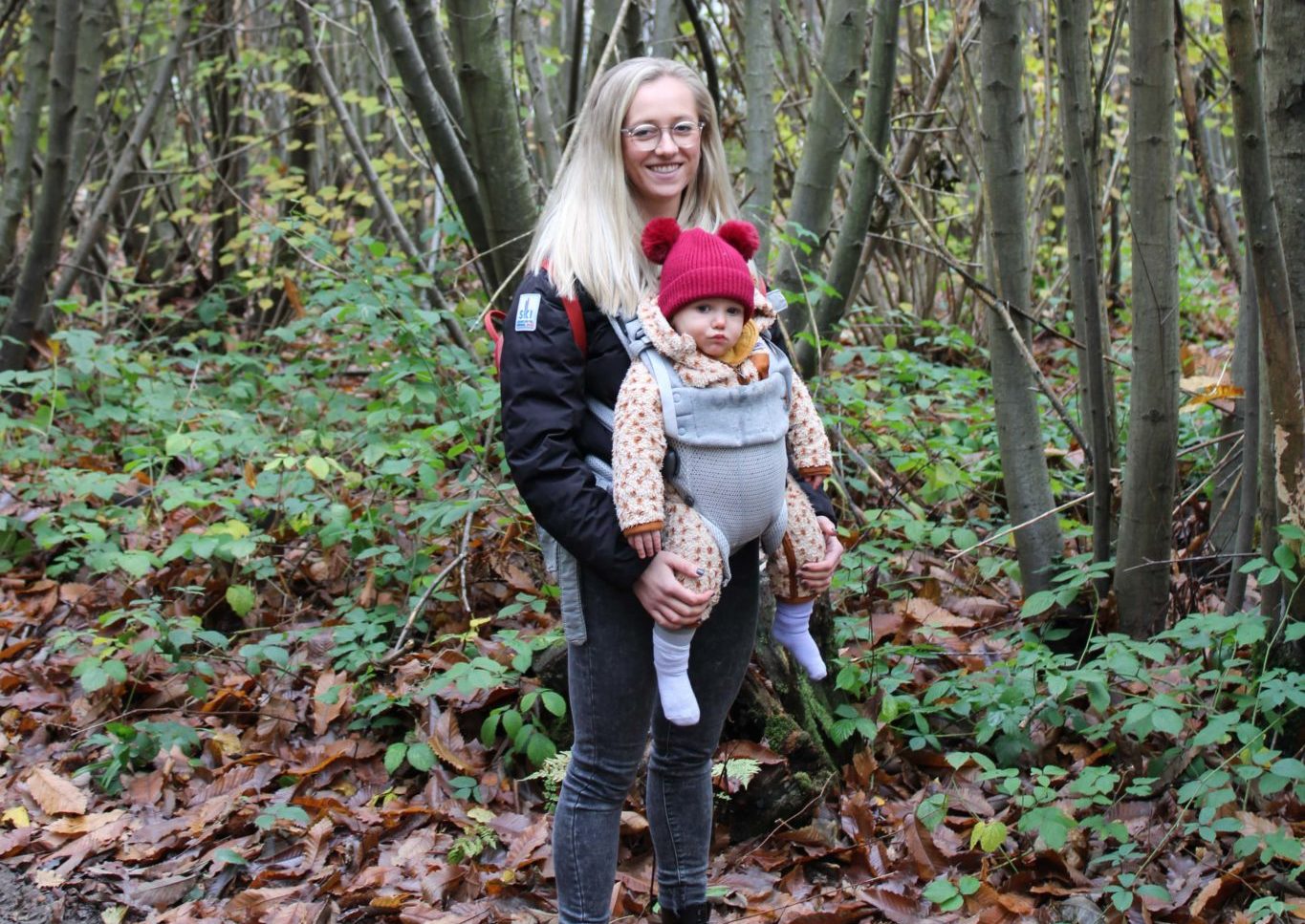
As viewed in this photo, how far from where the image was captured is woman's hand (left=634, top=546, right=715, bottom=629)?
7.02 feet

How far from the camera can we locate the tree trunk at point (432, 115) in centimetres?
432

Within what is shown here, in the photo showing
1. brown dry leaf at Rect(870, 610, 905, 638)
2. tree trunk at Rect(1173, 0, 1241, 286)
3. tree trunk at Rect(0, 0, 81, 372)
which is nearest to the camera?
Result: tree trunk at Rect(1173, 0, 1241, 286)

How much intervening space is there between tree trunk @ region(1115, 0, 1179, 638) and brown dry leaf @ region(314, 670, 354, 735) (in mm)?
2515

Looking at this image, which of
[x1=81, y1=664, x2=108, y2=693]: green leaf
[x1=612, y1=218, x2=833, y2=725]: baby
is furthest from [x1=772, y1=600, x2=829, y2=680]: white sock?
[x1=81, y1=664, x2=108, y2=693]: green leaf

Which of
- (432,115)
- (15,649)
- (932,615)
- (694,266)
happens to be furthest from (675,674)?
(15,649)

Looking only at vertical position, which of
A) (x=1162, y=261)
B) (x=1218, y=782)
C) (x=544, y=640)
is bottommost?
(x=1218, y=782)

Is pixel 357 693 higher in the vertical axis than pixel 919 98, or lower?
lower

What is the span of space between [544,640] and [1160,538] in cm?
190

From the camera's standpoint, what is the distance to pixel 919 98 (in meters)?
6.91

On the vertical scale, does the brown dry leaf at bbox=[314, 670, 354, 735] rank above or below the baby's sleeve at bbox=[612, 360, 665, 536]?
below

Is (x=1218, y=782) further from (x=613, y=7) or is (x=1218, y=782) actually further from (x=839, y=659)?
(x=613, y=7)

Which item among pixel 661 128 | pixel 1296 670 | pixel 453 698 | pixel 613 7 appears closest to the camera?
pixel 661 128

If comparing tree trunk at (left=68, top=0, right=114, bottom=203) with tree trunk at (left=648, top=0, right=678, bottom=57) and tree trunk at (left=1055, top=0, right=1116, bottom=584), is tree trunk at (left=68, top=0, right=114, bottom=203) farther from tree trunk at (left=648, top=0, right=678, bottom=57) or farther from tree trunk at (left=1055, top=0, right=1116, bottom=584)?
tree trunk at (left=1055, top=0, right=1116, bottom=584)

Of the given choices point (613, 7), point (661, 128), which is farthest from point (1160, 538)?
point (613, 7)
